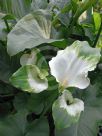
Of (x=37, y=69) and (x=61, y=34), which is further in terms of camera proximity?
(x=61, y=34)

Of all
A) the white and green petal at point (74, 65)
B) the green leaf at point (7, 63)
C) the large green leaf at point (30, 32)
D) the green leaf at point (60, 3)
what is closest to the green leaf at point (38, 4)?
the green leaf at point (60, 3)

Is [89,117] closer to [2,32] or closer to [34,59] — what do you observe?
[34,59]

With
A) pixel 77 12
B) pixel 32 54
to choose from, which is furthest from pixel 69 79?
pixel 77 12

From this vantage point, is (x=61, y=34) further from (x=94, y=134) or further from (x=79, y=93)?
(x=94, y=134)

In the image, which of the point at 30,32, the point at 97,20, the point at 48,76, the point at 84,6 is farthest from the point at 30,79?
the point at 97,20

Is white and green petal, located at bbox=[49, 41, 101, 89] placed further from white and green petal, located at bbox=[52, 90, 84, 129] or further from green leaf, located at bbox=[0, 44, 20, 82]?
green leaf, located at bbox=[0, 44, 20, 82]
